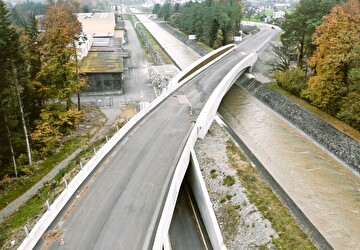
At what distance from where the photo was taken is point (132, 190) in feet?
59.7

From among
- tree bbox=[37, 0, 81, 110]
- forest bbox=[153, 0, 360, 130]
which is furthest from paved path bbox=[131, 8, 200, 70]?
tree bbox=[37, 0, 81, 110]

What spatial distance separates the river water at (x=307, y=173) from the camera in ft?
64.5

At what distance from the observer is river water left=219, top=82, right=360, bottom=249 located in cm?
1966

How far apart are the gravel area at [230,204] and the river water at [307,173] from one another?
13.9 ft

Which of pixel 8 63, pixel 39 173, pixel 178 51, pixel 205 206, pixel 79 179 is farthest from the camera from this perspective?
pixel 178 51

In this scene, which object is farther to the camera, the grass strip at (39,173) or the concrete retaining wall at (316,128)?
the concrete retaining wall at (316,128)

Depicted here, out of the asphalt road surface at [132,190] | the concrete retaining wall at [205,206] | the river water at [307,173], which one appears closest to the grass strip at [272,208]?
the river water at [307,173]

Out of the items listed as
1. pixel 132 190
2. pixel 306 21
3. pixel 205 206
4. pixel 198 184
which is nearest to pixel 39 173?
pixel 132 190

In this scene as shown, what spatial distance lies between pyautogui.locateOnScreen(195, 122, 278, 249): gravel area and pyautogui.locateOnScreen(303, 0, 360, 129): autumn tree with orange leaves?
1223 cm

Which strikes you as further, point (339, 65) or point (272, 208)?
point (339, 65)

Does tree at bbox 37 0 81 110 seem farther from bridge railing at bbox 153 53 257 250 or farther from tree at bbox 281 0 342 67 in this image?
tree at bbox 281 0 342 67

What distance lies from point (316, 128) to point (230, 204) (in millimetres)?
15759

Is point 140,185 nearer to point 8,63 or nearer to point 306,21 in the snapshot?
point 8,63

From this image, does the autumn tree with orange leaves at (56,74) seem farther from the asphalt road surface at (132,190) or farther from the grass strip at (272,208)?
the grass strip at (272,208)
